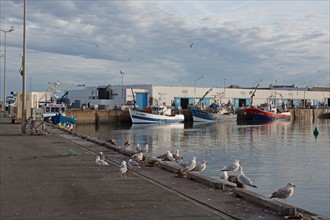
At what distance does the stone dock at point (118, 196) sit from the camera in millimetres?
8828

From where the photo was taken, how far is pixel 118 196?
34.6 ft

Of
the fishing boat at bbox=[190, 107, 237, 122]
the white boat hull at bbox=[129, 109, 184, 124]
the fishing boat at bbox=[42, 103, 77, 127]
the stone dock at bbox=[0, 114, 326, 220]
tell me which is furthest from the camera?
the fishing boat at bbox=[190, 107, 237, 122]

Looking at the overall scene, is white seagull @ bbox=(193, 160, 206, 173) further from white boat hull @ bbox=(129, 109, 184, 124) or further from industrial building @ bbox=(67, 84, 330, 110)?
industrial building @ bbox=(67, 84, 330, 110)

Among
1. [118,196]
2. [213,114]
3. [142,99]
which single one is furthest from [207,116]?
[118,196]

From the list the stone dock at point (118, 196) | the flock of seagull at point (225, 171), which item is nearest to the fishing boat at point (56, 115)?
the flock of seagull at point (225, 171)

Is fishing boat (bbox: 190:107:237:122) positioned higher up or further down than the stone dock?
higher up

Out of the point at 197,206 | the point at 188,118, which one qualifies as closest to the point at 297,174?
the point at 197,206

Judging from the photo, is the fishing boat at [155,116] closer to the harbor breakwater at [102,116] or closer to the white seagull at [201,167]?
the harbor breakwater at [102,116]

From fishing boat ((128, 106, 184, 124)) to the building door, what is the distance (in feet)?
38.3

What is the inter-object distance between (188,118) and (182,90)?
10.8m

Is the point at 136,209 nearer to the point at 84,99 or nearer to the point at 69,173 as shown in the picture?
the point at 69,173

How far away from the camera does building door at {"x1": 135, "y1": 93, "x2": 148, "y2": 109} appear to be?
96325 millimetres

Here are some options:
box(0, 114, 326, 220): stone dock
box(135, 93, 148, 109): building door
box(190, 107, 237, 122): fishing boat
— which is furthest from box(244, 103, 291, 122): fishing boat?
box(0, 114, 326, 220): stone dock

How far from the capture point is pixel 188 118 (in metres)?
94.5
